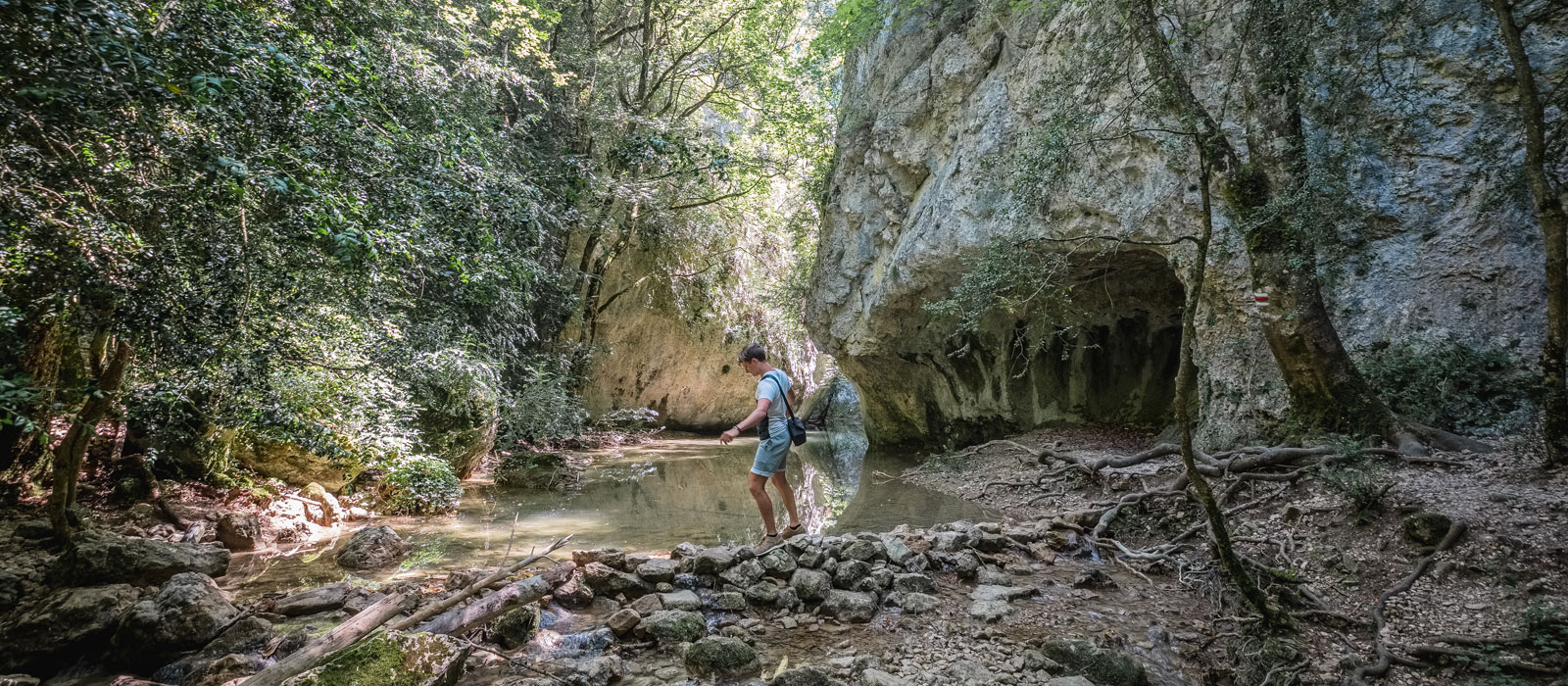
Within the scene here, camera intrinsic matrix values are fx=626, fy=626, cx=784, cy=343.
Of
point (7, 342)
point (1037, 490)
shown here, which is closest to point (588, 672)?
point (7, 342)

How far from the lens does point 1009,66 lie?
29.2 ft

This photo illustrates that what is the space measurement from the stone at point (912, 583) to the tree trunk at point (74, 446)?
521 centimetres

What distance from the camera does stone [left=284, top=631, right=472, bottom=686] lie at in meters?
2.59

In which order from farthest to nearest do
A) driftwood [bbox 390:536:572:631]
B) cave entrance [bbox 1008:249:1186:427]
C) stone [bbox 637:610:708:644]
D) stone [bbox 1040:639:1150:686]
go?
cave entrance [bbox 1008:249:1186:427] → stone [bbox 637:610:708:644] → driftwood [bbox 390:536:572:631] → stone [bbox 1040:639:1150:686]

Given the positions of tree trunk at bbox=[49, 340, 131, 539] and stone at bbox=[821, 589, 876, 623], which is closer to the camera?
stone at bbox=[821, 589, 876, 623]

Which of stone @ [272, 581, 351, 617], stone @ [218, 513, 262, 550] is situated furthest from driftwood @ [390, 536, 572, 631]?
stone @ [218, 513, 262, 550]

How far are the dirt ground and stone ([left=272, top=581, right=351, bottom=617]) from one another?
4.02 metres

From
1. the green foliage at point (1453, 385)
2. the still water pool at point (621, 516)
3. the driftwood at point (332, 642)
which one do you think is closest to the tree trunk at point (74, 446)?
the still water pool at point (621, 516)

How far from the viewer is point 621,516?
7.20 metres

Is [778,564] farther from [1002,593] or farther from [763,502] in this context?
[1002,593]

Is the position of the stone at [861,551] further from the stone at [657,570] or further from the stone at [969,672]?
the stone at [969,672]

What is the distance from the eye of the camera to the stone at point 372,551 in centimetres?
494

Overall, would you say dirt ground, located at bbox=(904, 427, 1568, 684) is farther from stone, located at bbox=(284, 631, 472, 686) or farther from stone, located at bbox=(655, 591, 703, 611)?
stone, located at bbox=(284, 631, 472, 686)

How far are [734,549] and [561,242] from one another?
10598 mm
